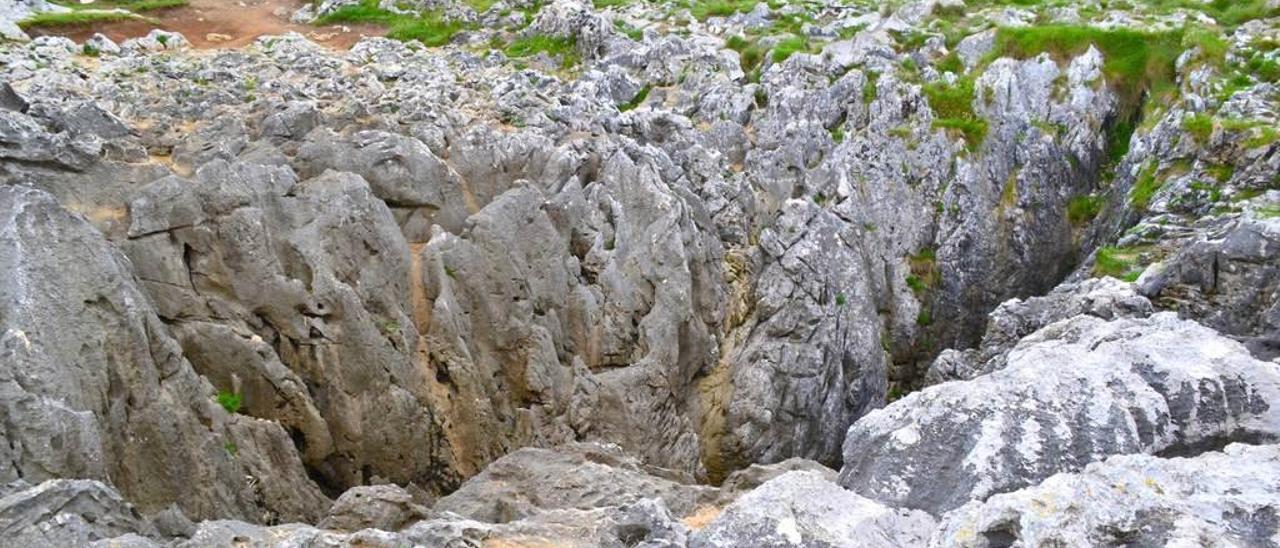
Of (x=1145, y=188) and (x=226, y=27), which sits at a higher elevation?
(x=226, y=27)

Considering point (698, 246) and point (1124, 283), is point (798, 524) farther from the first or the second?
point (698, 246)

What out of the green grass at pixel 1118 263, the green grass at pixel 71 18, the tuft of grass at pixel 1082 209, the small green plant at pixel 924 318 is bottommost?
the small green plant at pixel 924 318

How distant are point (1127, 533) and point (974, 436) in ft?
7.03

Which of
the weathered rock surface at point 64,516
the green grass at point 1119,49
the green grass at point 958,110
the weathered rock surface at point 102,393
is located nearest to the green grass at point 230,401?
the weathered rock surface at point 102,393

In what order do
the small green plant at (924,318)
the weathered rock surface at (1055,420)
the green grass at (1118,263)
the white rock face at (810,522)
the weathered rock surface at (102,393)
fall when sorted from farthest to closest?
the small green plant at (924,318)
the green grass at (1118,263)
the weathered rock surface at (102,393)
the weathered rock surface at (1055,420)
the white rock face at (810,522)

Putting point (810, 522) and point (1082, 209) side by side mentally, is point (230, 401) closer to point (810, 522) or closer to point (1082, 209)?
point (810, 522)

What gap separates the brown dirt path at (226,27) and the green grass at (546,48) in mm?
6587

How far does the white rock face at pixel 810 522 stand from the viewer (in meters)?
8.95

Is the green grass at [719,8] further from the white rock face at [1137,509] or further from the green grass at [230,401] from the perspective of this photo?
the white rock face at [1137,509]

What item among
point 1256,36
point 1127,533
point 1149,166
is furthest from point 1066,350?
point 1256,36

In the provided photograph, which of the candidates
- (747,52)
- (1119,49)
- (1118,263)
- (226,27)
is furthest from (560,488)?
(226,27)

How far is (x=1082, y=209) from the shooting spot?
30.7 metres

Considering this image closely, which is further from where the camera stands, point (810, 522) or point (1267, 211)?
point (1267, 211)

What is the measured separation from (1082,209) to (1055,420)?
76.3ft
